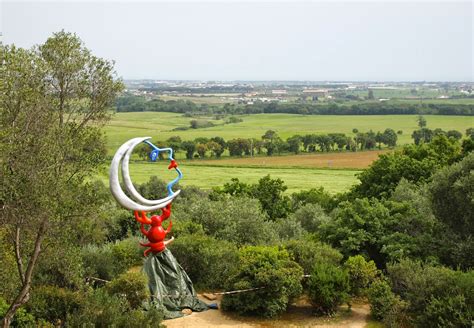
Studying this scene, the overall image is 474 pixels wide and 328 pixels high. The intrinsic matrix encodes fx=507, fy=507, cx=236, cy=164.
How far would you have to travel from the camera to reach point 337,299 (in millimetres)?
17219

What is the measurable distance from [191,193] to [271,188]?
270 inches

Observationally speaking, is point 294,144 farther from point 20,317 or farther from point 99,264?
point 20,317

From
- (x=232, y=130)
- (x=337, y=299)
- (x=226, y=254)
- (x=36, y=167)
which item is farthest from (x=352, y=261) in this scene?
(x=232, y=130)

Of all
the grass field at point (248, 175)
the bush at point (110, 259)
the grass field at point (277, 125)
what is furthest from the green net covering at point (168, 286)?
the grass field at point (277, 125)

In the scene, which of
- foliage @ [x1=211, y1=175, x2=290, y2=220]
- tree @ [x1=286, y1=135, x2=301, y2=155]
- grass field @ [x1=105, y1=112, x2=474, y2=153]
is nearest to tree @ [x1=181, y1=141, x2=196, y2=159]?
grass field @ [x1=105, y1=112, x2=474, y2=153]

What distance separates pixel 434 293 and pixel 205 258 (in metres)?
8.35

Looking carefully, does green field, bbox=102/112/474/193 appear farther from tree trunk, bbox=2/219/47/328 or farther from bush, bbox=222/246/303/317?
tree trunk, bbox=2/219/47/328

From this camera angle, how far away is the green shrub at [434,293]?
14.5m

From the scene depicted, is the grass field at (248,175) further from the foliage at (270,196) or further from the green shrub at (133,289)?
the green shrub at (133,289)

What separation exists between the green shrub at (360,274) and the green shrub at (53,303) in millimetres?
9352

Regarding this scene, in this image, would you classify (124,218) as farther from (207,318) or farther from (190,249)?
(207,318)

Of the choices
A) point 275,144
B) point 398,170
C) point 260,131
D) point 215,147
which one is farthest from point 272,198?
point 260,131

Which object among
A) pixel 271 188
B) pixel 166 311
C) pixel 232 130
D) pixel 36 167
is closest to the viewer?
pixel 36 167

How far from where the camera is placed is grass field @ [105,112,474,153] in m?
93.5
